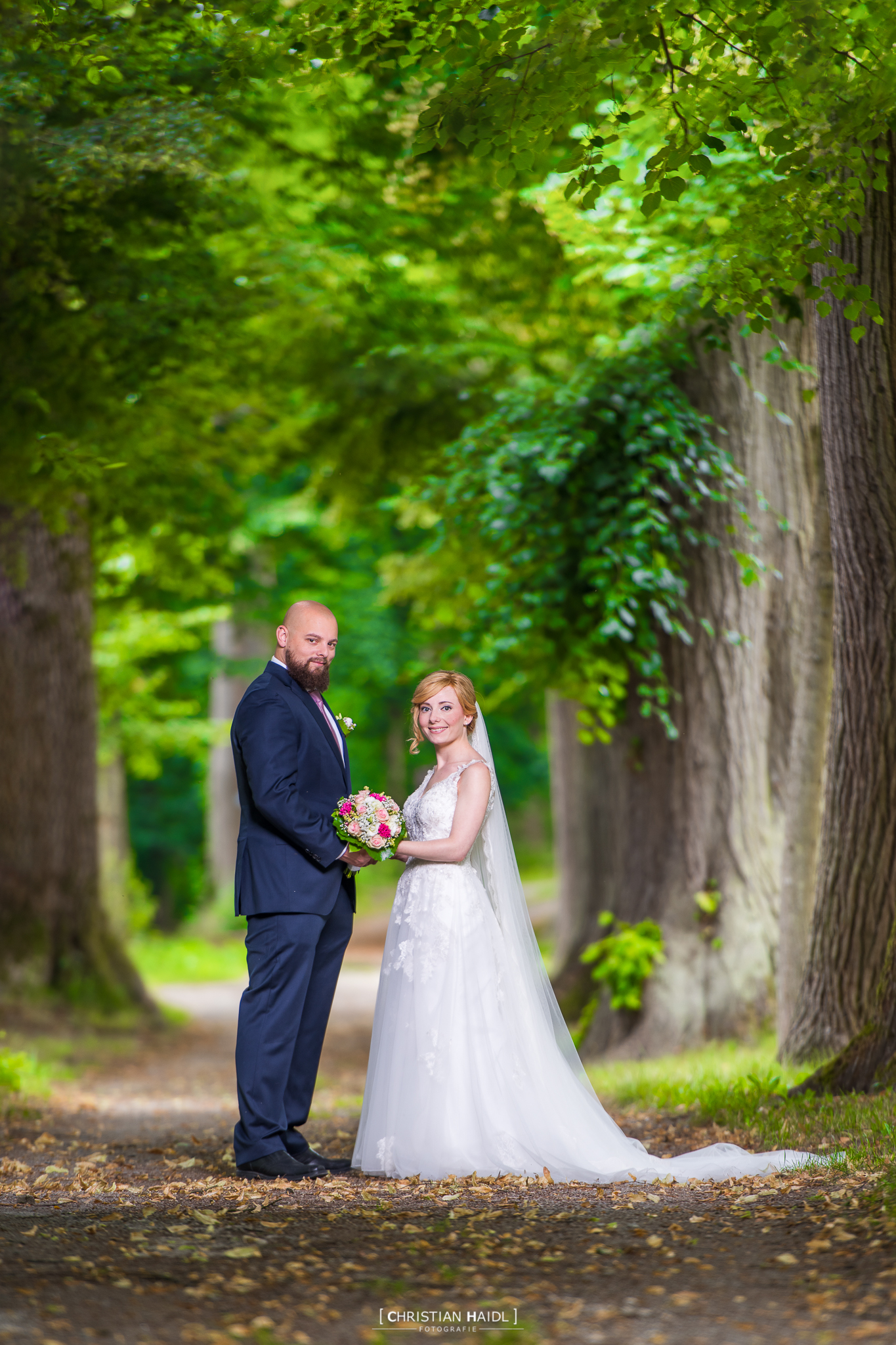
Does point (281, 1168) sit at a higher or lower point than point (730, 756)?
lower

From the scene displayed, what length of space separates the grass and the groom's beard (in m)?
2.85

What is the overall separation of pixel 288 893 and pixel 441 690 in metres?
1.14

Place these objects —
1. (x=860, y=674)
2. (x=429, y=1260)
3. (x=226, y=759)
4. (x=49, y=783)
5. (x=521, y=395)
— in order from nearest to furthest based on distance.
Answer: (x=429, y=1260)
(x=860, y=674)
(x=521, y=395)
(x=49, y=783)
(x=226, y=759)

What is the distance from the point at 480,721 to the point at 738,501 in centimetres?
318

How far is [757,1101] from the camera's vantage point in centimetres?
605

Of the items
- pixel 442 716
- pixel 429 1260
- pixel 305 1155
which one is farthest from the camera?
pixel 442 716

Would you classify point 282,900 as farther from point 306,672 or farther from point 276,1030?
point 306,672

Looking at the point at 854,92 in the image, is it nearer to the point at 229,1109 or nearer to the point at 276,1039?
the point at 276,1039

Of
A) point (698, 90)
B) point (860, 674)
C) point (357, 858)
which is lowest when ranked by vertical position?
point (357, 858)

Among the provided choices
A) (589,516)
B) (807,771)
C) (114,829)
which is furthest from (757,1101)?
(114,829)

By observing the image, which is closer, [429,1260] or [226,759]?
[429,1260]

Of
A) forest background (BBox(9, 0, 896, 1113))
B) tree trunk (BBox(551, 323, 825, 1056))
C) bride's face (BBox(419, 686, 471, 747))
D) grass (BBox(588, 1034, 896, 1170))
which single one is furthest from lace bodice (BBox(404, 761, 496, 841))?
tree trunk (BBox(551, 323, 825, 1056))

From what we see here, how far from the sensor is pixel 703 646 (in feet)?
28.9

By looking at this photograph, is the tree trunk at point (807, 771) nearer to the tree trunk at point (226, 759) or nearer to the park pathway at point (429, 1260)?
the park pathway at point (429, 1260)
